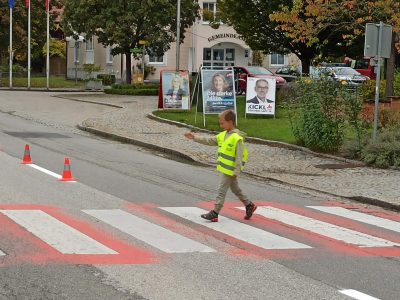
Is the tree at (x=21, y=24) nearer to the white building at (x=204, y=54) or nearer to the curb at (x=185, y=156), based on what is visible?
the white building at (x=204, y=54)

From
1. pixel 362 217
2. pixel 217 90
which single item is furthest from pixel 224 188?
pixel 217 90

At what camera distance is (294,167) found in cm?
1478

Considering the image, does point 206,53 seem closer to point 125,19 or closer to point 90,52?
point 90,52

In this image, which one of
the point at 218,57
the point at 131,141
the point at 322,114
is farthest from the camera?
the point at 218,57

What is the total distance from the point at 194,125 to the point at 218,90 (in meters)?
1.48

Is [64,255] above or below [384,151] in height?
below

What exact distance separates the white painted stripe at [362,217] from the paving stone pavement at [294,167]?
3.19ft

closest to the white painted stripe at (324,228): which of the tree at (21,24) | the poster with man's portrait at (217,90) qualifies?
the poster with man's portrait at (217,90)

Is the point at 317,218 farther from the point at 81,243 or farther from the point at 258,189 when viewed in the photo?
the point at 81,243

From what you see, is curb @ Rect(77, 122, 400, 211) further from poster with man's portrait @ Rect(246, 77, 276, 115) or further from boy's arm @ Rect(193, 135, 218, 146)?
poster with man's portrait @ Rect(246, 77, 276, 115)

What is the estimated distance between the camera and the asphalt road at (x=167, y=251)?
571cm

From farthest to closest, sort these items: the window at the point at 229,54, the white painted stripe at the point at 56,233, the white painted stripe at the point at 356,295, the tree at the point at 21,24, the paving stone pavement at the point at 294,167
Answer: the window at the point at 229,54 < the tree at the point at 21,24 < the paving stone pavement at the point at 294,167 < the white painted stripe at the point at 56,233 < the white painted stripe at the point at 356,295

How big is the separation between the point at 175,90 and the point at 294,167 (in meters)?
12.3

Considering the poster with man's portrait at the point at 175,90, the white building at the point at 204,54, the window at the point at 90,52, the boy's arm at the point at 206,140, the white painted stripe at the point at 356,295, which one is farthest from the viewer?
the window at the point at 90,52
